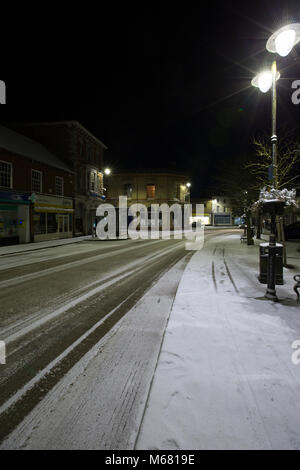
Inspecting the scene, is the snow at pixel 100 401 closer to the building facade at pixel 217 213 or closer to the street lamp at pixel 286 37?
the street lamp at pixel 286 37

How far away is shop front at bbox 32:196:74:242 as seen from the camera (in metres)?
20.6

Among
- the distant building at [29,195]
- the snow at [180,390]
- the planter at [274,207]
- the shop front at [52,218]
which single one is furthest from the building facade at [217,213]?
the snow at [180,390]

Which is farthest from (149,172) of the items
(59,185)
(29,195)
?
(29,195)

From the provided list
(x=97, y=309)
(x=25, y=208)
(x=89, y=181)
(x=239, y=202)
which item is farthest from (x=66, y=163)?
(x=97, y=309)

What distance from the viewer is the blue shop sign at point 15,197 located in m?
17.2

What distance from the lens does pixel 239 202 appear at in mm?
17969

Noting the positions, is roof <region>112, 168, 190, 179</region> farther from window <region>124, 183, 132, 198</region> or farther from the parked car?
the parked car

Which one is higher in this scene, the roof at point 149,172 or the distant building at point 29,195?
the roof at point 149,172

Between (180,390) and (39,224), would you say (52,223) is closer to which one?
(39,224)

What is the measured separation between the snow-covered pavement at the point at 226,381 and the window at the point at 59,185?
21984 millimetres

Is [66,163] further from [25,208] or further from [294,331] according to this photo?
[294,331]

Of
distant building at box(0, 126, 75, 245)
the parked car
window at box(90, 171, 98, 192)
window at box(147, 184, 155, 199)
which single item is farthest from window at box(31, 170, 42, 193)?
the parked car

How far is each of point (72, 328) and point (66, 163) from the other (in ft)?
84.8

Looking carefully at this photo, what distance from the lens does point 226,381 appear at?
2.67 metres
